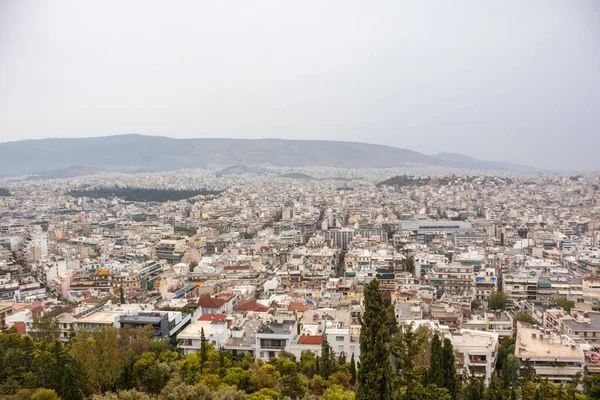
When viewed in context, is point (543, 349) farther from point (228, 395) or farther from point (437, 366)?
point (228, 395)

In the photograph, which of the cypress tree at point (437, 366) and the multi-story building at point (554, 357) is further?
the multi-story building at point (554, 357)

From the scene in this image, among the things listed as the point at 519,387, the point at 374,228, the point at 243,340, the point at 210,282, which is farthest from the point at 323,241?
the point at 519,387

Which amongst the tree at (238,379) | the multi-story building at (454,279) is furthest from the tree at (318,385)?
the multi-story building at (454,279)

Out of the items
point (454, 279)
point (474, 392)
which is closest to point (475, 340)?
point (474, 392)

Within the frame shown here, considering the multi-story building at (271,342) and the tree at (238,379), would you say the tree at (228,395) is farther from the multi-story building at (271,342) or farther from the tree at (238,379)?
the multi-story building at (271,342)

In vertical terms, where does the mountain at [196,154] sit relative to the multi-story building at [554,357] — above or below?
above

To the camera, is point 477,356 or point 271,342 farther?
point 271,342
